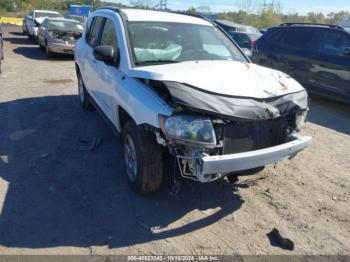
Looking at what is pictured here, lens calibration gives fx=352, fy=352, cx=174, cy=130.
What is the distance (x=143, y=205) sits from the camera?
379cm

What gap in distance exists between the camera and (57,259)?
2.98 meters

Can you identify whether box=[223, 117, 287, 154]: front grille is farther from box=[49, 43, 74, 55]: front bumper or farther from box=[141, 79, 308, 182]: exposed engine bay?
box=[49, 43, 74, 55]: front bumper

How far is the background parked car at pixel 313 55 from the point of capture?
791cm

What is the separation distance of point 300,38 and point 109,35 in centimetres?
588

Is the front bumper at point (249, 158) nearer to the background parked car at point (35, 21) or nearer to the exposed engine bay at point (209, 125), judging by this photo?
the exposed engine bay at point (209, 125)

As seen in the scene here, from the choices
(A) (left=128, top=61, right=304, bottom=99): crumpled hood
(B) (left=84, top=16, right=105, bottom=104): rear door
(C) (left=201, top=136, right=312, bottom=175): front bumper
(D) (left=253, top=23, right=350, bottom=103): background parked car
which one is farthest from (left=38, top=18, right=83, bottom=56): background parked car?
(C) (left=201, top=136, right=312, bottom=175): front bumper

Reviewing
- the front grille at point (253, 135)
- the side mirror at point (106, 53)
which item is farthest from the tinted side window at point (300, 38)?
the side mirror at point (106, 53)

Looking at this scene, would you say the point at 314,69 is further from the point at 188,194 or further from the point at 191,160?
the point at 191,160

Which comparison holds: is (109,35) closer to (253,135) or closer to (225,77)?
(225,77)

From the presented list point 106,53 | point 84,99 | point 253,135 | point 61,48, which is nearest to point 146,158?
point 253,135

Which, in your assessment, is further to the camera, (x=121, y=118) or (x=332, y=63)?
(x=332, y=63)

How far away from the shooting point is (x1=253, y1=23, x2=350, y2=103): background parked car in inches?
311

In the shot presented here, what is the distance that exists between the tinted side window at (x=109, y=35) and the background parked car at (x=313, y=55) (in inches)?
213

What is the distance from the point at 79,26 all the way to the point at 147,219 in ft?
43.2
